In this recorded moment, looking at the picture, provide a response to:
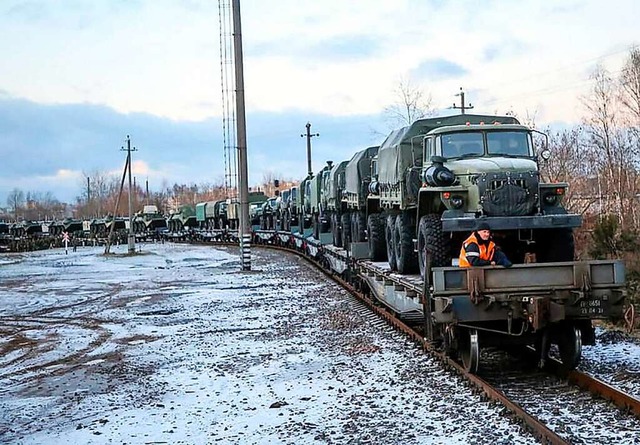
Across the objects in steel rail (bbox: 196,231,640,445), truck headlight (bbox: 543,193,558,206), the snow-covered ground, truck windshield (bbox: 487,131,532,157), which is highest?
truck windshield (bbox: 487,131,532,157)

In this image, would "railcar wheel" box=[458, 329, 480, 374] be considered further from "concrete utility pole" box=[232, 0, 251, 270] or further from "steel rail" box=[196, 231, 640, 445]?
"concrete utility pole" box=[232, 0, 251, 270]

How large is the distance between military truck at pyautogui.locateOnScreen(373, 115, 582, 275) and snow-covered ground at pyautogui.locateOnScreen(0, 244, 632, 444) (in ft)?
5.55

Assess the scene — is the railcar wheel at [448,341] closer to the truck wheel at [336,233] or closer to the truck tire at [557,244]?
the truck tire at [557,244]

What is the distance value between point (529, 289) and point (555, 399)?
1154 mm

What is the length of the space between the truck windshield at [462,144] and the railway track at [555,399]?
1.94 meters

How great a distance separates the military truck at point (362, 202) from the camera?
1622 cm

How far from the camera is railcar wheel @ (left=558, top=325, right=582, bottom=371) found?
8.98 metres

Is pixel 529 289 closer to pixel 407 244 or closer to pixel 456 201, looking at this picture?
pixel 456 201

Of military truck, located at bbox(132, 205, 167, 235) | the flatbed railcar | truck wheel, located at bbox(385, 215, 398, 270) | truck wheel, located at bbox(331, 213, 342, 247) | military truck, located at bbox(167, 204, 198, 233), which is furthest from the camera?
military truck, located at bbox(132, 205, 167, 235)

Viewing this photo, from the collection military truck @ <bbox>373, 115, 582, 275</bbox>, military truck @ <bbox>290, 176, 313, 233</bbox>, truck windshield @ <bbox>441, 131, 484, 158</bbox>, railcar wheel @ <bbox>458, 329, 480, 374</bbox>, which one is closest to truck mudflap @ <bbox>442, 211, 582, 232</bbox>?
military truck @ <bbox>373, 115, 582, 275</bbox>

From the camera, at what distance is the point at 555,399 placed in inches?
323

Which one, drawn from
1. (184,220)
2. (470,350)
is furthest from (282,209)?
(470,350)

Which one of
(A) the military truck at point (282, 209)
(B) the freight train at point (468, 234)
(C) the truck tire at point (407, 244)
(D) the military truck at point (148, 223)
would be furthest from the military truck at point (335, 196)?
(D) the military truck at point (148, 223)

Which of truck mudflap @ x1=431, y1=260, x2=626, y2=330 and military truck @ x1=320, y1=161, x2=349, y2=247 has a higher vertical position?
military truck @ x1=320, y1=161, x2=349, y2=247
